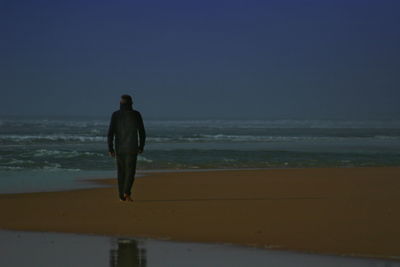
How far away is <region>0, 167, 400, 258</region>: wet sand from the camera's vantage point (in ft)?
28.5

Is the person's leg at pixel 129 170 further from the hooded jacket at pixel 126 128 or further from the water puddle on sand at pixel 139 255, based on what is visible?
the water puddle on sand at pixel 139 255

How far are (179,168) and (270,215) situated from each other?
11560mm

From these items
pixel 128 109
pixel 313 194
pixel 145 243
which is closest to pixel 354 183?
pixel 313 194

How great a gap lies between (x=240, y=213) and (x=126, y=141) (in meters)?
2.40

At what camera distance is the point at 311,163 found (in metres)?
23.9

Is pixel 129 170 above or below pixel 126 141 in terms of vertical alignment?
below

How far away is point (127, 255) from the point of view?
7.67m

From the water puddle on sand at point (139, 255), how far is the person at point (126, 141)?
3.52m

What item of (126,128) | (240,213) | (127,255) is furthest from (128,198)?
(127,255)

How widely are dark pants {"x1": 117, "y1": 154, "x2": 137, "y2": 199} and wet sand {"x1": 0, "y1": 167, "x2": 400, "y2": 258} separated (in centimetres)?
23

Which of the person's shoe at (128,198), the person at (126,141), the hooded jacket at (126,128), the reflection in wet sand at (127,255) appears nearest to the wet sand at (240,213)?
the person's shoe at (128,198)

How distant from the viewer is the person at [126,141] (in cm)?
1223

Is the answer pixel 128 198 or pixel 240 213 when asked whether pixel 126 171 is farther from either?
pixel 240 213

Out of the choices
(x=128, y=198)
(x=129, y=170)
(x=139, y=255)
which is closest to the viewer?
(x=139, y=255)
